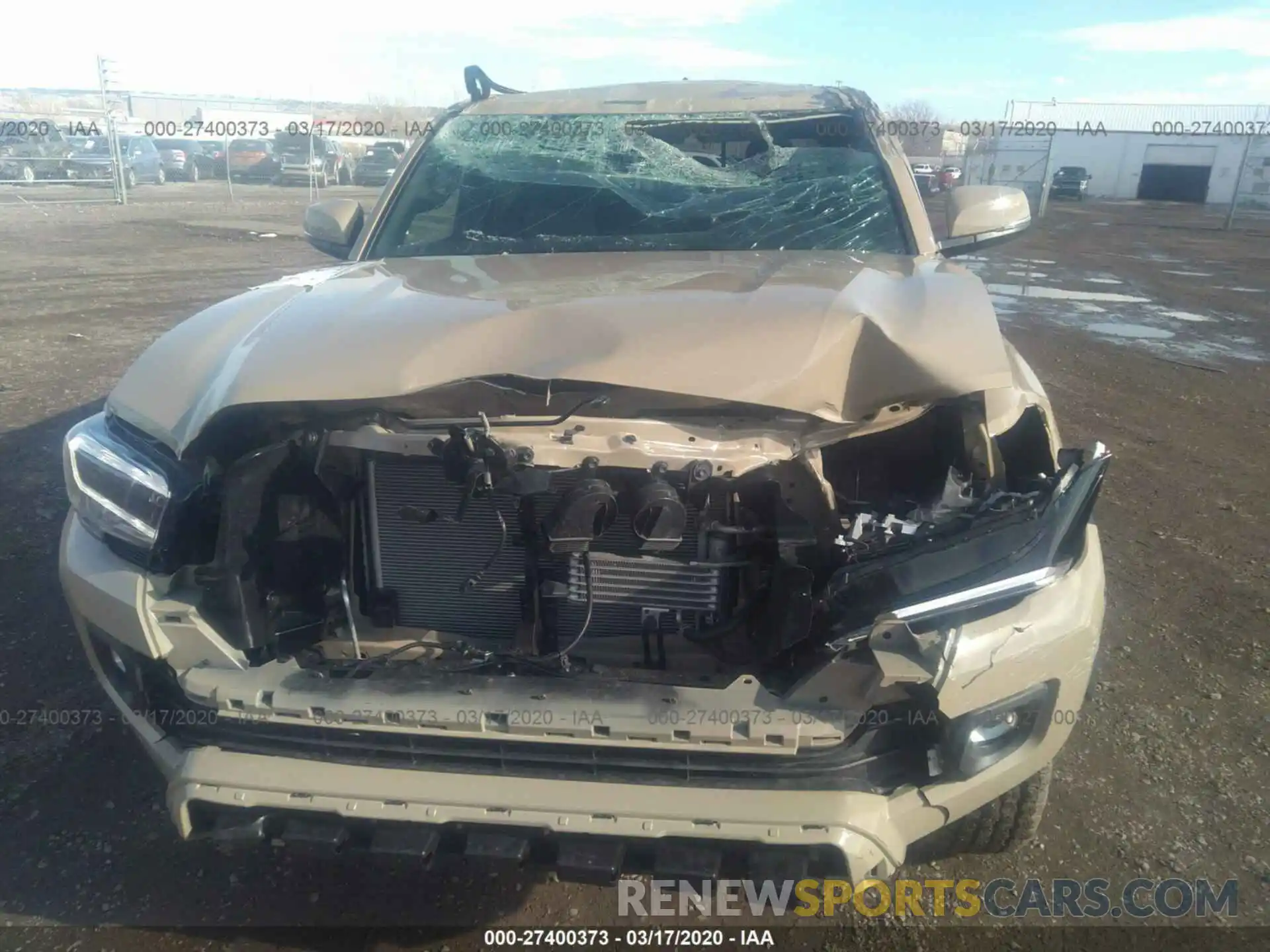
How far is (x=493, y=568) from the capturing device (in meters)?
2.32

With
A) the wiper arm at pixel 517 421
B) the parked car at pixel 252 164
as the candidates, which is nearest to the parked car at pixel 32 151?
the parked car at pixel 252 164

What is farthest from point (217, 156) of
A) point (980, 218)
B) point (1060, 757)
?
point (1060, 757)

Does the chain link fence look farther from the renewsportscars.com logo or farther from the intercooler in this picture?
the renewsportscars.com logo

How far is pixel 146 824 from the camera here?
2.58 meters

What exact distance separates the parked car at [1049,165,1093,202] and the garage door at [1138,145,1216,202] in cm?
277

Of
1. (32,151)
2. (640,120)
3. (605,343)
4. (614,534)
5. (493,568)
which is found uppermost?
(640,120)

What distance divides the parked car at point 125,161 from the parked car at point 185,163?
25.2 inches

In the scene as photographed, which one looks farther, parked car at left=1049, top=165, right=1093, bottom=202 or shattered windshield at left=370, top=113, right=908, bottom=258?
parked car at left=1049, top=165, right=1093, bottom=202

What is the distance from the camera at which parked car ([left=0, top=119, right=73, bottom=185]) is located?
952 inches

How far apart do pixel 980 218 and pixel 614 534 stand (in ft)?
6.59

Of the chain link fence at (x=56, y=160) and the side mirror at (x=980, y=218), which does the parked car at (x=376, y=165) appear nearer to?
the chain link fence at (x=56, y=160)

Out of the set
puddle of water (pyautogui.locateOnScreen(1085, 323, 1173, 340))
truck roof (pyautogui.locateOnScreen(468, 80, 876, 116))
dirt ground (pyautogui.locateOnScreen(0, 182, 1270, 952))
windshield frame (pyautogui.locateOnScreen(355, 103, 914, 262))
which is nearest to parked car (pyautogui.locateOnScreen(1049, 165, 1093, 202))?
puddle of water (pyautogui.locateOnScreen(1085, 323, 1173, 340))

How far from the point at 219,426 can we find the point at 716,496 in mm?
1152

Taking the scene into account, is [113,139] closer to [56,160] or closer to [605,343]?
[56,160]
